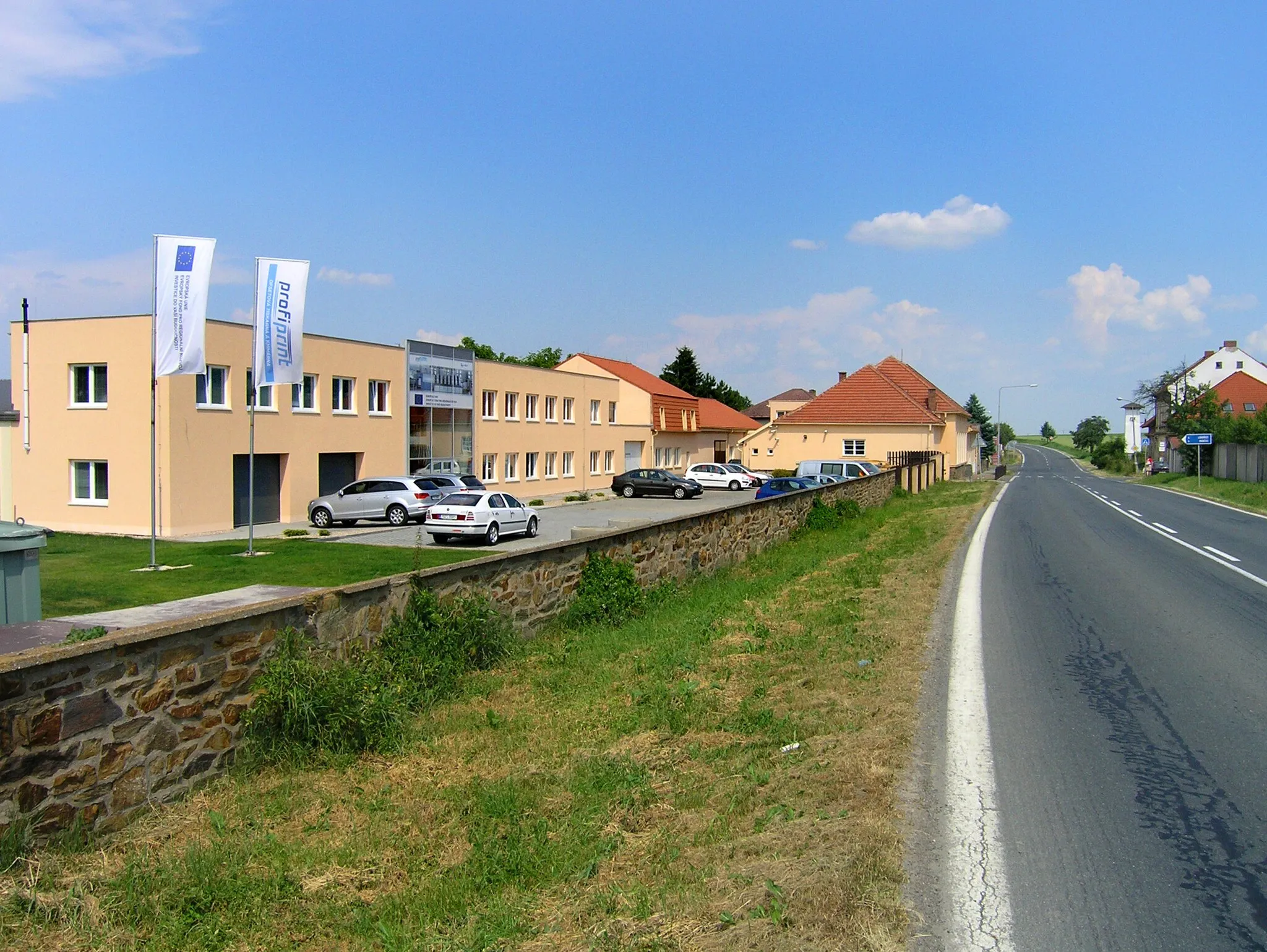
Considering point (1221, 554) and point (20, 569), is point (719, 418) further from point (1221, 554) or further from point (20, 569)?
point (20, 569)

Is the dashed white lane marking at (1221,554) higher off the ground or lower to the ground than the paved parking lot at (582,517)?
higher

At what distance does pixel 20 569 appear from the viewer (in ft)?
30.5

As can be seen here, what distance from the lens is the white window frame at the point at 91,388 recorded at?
2933 cm

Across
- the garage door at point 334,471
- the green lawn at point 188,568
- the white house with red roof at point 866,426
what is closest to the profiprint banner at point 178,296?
the green lawn at point 188,568

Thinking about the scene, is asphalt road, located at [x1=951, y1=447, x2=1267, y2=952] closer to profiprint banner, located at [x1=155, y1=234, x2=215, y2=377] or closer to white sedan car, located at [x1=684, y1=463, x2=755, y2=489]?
profiprint banner, located at [x1=155, y1=234, x2=215, y2=377]

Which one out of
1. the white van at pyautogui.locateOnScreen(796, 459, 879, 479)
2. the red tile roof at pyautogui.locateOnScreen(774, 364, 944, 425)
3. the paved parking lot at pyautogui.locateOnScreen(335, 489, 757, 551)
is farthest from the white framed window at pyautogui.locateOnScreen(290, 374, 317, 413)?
the red tile roof at pyautogui.locateOnScreen(774, 364, 944, 425)

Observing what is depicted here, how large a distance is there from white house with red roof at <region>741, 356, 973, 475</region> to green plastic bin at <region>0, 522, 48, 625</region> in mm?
52004

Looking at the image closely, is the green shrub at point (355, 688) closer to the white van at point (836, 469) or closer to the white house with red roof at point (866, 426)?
the white van at point (836, 469)

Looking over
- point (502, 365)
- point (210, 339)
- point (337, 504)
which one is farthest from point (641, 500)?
point (210, 339)

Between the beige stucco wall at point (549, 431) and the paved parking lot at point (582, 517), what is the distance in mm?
3752

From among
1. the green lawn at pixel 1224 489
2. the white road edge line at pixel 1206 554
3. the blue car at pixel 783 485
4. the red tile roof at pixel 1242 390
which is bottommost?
the white road edge line at pixel 1206 554

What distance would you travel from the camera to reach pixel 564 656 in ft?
29.3

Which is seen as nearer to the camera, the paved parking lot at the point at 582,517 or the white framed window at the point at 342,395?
the paved parking lot at the point at 582,517

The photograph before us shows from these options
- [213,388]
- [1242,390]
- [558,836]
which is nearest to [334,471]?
[213,388]
